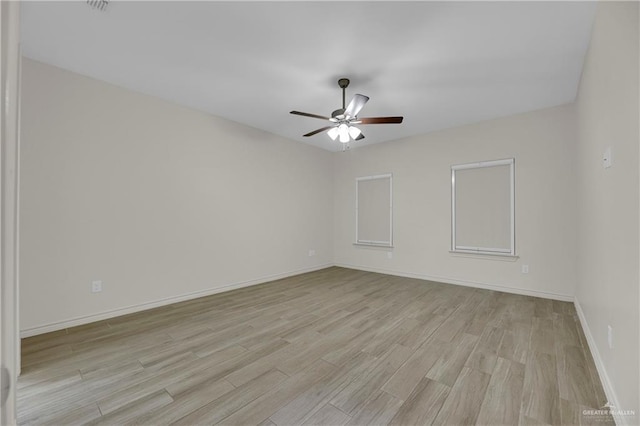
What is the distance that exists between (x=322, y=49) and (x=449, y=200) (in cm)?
328

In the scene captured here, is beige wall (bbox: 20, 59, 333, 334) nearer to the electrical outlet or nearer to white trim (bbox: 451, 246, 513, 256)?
white trim (bbox: 451, 246, 513, 256)

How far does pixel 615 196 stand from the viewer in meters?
1.69

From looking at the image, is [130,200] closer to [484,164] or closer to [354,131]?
[354,131]

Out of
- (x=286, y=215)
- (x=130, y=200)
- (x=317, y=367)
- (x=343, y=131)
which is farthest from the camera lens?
(x=286, y=215)

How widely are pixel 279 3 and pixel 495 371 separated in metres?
3.12

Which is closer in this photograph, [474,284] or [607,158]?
[607,158]


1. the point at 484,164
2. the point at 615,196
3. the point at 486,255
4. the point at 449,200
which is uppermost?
the point at 484,164

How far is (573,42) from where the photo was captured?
2383mm

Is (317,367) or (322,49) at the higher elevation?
(322,49)

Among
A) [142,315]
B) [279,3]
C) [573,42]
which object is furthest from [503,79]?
[142,315]

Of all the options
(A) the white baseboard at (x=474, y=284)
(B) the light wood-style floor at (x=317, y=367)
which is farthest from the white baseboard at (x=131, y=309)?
(A) the white baseboard at (x=474, y=284)

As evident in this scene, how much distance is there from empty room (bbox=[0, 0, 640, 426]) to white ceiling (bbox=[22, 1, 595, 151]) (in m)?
0.02

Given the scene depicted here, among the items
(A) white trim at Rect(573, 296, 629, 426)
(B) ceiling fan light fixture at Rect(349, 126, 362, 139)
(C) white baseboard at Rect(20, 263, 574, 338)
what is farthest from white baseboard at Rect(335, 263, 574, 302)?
(B) ceiling fan light fixture at Rect(349, 126, 362, 139)

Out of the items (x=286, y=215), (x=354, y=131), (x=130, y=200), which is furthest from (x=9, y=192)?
(x=286, y=215)
